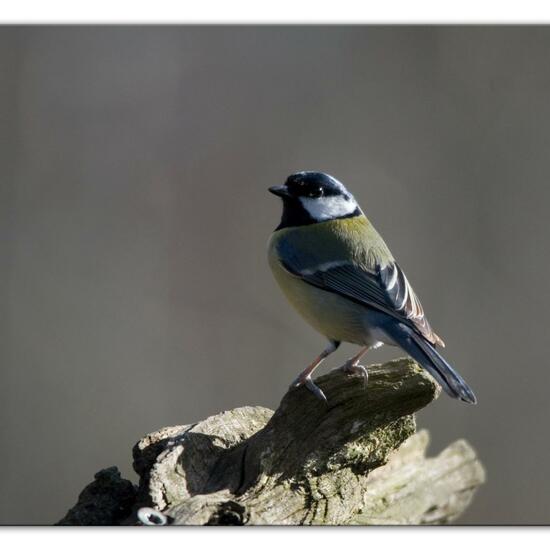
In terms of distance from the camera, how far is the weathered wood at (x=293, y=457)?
1856mm

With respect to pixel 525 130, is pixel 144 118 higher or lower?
higher

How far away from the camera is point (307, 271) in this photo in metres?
2.09

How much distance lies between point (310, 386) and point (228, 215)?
2.93 ft

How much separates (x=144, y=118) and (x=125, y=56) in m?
0.21

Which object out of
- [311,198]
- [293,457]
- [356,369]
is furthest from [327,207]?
[293,457]

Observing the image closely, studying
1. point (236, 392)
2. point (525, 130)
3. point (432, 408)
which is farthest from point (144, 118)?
point (432, 408)

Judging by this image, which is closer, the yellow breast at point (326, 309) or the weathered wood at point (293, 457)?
the weathered wood at point (293, 457)

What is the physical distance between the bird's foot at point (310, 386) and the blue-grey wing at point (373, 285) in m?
0.24

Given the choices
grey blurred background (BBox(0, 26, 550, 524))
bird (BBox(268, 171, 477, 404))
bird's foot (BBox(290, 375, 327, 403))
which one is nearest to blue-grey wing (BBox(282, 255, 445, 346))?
bird (BBox(268, 171, 477, 404))

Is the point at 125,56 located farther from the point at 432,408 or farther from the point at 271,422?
the point at 432,408

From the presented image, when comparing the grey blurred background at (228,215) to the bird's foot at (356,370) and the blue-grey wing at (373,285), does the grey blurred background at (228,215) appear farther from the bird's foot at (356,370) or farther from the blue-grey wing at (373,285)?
the bird's foot at (356,370)

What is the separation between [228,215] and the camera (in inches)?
106

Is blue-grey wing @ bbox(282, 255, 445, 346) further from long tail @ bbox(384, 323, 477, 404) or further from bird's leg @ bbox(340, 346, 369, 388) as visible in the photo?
bird's leg @ bbox(340, 346, 369, 388)

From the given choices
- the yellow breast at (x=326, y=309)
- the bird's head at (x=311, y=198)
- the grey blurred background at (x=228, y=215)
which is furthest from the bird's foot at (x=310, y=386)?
the grey blurred background at (x=228, y=215)
